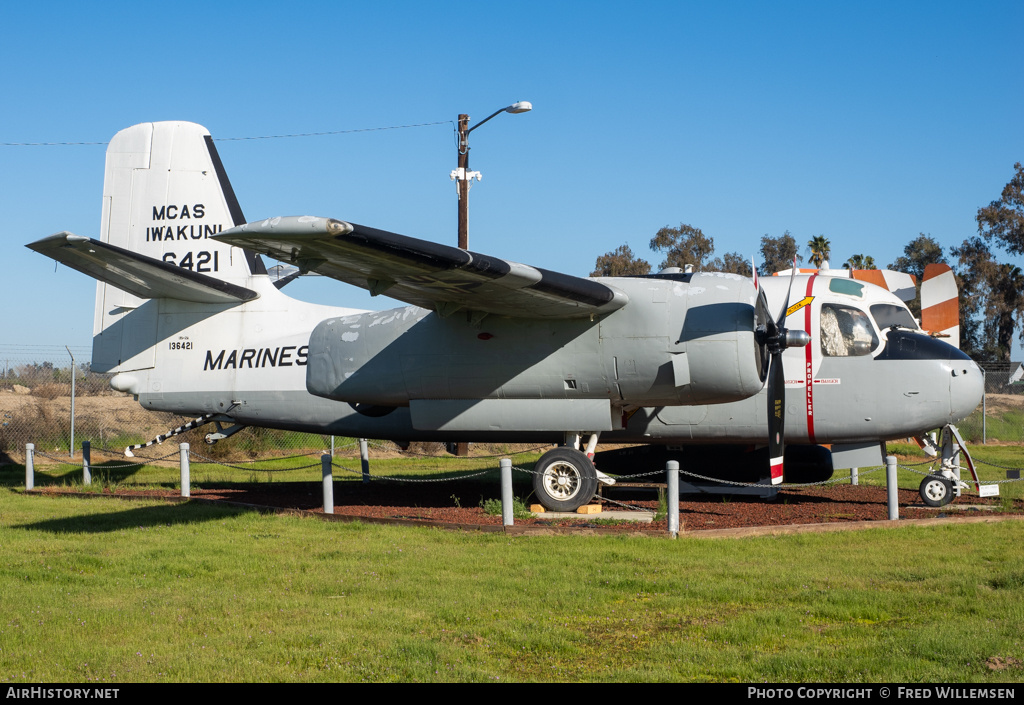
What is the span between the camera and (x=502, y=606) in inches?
302

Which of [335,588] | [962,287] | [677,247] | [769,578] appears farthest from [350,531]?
[962,287]

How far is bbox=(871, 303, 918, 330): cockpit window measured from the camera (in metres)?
13.7

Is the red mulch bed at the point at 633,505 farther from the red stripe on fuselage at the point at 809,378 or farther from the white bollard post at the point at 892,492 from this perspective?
the red stripe on fuselage at the point at 809,378

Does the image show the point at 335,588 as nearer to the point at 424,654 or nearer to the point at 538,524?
the point at 424,654

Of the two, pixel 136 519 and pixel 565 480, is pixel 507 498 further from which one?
pixel 136 519

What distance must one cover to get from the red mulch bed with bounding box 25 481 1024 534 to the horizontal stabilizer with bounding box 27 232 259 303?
3.63m

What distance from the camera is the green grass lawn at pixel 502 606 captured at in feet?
19.2

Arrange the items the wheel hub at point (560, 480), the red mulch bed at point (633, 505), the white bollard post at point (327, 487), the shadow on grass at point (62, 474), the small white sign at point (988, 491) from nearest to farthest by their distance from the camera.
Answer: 1. the red mulch bed at point (633, 505)
2. the wheel hub at point (560, 480)
3. the white bollard post at point (327, 487)
4. the small white sign at point (988, 491)
5. the shadow on grass at point (62, 474)

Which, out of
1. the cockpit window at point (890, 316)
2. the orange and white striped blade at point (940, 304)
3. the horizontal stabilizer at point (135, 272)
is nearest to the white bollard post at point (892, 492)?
the cockpit window at point (890, 316)

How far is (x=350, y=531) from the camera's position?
39.1 feet

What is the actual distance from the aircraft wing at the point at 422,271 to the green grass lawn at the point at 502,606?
10.1ft

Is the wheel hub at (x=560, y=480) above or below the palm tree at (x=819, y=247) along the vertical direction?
below

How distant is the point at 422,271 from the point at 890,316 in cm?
784

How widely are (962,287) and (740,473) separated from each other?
152ft
